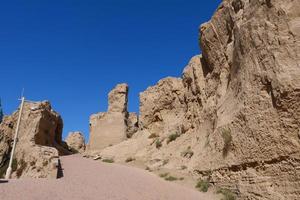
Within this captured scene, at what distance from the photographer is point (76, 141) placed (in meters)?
45.5

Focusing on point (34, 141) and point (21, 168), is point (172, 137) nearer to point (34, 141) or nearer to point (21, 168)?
point (21, 168)

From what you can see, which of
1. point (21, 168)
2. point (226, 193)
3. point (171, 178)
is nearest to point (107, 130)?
point (21, 168)

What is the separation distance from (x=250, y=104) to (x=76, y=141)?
125 ft

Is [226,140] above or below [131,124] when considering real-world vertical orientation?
below

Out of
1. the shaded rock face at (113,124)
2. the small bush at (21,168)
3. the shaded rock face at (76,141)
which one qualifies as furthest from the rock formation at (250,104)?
the shaded rock face at (76,141)

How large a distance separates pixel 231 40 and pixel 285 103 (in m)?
6.26

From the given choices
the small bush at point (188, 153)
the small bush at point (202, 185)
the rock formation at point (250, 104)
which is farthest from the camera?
the small bush at point (188, 153)

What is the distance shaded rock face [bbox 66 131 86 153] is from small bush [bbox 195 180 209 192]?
3450cm

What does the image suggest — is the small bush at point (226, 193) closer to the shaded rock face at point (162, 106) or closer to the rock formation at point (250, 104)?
the rock formation at point (250, 104)

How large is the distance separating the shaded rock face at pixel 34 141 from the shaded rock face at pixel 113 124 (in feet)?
18.7

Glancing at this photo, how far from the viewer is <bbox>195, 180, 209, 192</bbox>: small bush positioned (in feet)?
39.5

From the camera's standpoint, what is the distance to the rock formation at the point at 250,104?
9.20 m

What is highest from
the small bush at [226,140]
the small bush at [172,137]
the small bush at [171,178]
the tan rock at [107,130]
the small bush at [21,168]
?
the tan rock at [107,130]

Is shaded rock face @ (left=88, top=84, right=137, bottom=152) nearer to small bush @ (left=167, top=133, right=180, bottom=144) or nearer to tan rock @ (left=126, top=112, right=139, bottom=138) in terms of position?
tan rock @ (left=126, top=112, right=139, bottom=138)
